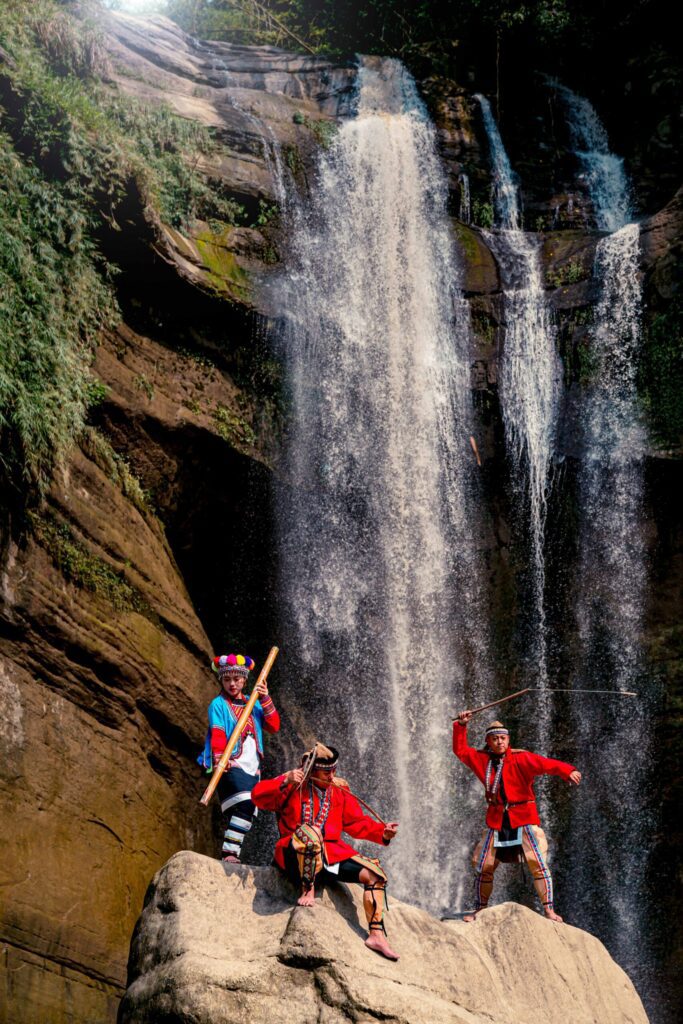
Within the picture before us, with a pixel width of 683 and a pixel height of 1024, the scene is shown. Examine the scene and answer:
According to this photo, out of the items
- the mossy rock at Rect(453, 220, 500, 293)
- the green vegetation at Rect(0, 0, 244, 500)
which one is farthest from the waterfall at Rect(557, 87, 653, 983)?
the green vegetation at Rect(0, 0, 244, 500)

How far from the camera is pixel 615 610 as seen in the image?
14.4 metres

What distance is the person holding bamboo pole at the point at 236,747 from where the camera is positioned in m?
7.27

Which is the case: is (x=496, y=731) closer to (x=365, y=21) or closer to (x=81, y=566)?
(x=81, y=566)

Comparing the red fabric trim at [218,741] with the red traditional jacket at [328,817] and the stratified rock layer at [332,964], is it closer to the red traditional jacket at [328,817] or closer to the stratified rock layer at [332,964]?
the red traditional jacket at [328,817]

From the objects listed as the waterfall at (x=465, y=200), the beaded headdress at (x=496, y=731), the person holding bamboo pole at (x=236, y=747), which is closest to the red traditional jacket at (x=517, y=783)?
the beaded headdress at (x=496, y=731)

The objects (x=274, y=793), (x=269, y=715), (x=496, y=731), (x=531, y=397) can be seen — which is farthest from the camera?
(x=531, y=397)

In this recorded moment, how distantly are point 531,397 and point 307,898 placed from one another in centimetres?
1120

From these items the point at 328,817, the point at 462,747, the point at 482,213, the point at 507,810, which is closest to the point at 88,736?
the point at 328,817

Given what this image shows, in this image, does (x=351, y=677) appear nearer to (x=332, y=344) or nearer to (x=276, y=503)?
(x=276, y=503)

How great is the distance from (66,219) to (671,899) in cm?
1182

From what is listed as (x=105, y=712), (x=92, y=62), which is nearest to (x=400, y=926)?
(x=105, y=712)

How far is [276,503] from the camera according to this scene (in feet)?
46.9

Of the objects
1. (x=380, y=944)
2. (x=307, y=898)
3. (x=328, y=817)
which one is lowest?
(x=380, y=944)

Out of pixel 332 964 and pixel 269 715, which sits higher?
pixel 269 715
